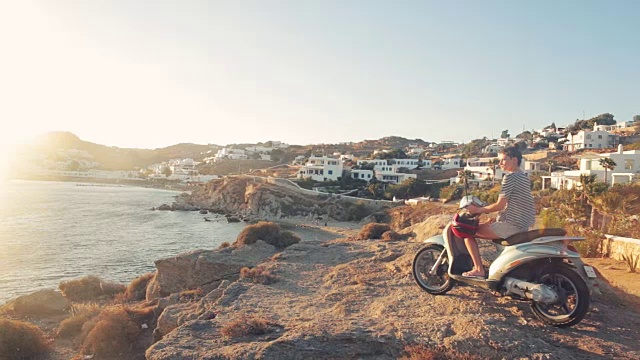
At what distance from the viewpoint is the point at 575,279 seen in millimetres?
4949

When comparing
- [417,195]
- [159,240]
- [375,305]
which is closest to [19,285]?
[159,240]

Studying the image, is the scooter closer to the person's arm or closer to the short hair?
the person's arm

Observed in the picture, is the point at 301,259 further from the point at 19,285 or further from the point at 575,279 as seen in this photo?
the point at 19,285

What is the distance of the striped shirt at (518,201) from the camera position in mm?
5598

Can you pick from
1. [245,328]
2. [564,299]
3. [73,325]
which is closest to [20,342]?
[73,325]

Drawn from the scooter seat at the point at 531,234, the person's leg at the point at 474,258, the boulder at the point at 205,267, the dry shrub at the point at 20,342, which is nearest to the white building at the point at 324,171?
the boulder at the point at 205,267

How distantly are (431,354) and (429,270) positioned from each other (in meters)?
2.30

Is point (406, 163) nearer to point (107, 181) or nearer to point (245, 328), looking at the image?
point (245, 328)

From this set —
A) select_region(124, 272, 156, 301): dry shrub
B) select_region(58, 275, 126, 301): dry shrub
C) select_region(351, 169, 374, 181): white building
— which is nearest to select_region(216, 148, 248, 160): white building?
select_region(351, 169, 374, 181): white building

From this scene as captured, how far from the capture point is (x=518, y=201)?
563 centimetres

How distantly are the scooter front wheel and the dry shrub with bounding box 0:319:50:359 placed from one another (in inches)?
416

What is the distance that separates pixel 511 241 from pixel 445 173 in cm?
8329

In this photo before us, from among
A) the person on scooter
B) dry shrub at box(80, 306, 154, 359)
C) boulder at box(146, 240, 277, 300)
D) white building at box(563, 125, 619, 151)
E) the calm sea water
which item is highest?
white building at box(563, 125, 619, 151)

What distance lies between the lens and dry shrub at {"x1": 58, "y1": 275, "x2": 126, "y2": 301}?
18203 mm
